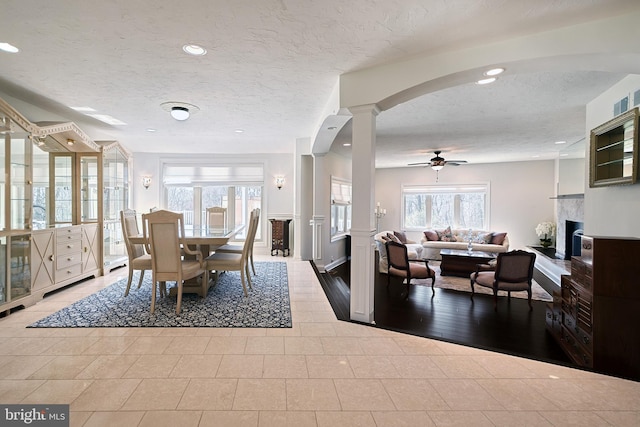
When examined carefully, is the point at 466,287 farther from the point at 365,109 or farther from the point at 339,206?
the point at 365,109

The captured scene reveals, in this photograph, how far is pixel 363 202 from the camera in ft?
10.1

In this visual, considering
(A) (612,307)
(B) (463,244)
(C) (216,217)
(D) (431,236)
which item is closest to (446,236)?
(D) (431,236)

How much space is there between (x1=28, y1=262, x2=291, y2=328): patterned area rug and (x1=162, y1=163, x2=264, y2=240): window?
329 centimetres

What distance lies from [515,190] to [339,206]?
5.04 meters

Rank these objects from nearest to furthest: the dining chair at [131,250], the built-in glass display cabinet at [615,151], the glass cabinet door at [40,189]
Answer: the built-in glass display cabinet at [615,151]
the dining chair at [131,250]
the glass cabinet door at [40,189]

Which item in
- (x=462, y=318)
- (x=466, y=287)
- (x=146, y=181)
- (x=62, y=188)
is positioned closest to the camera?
(x=462, y=318)

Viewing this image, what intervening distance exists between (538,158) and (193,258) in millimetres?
8676

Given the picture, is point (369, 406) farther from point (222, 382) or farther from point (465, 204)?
point (465, 204)

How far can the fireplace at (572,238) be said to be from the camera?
5965 mm

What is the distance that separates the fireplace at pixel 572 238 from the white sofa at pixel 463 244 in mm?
1325

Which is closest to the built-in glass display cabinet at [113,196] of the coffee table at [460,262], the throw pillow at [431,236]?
the coffee table at [460,262]

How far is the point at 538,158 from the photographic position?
797 centimetres

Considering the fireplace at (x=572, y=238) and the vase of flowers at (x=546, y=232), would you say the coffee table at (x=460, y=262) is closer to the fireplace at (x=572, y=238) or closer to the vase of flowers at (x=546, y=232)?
the fireplace at (x=572, y=238)

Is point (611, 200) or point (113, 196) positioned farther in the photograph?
point (113, 196)
